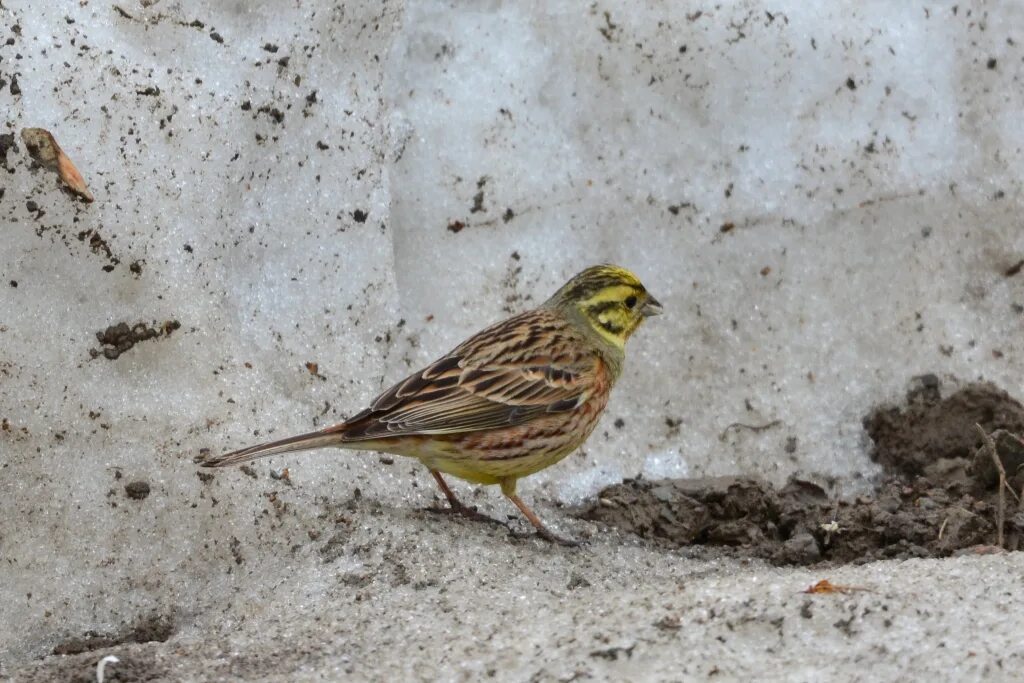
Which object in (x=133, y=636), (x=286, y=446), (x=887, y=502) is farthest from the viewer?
(x=887, y=502)

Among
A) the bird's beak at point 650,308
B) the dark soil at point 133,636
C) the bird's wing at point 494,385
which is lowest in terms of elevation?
the dark soil at point 133,636

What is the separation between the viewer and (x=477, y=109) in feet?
25.5

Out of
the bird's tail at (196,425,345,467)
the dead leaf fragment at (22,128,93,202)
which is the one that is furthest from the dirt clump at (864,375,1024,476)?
the dead leaf fragment at (22,128,93,202)

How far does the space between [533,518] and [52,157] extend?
2.84 metres

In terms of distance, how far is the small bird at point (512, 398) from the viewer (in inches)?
248

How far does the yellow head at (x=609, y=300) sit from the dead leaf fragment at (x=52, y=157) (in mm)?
2414

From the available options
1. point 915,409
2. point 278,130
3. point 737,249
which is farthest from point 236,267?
point 915,409

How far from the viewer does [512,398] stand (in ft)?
21.9

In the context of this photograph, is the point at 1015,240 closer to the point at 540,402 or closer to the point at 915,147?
the point at 915,147

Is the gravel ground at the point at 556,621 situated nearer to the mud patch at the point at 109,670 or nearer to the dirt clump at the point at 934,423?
the mud patch at the point at 109,670

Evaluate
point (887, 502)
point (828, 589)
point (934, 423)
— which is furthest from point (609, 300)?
point (828, 589)

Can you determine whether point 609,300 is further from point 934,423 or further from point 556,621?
point 556,621

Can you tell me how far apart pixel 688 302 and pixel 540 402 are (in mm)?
1488

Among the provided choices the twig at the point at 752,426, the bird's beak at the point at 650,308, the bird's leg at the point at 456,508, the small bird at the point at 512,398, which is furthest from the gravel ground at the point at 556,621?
the bird's beak at the point at 650,308
